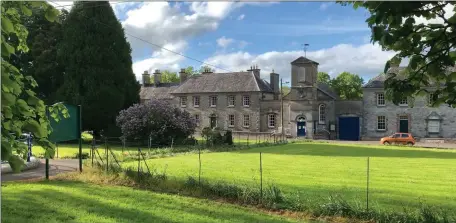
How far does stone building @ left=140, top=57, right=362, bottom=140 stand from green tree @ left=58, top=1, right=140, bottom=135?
15.3m

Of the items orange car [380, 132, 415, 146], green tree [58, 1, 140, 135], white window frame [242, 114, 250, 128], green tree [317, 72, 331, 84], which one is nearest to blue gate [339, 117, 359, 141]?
orange car [380, 132, 415, 146]

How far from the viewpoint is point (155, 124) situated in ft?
109

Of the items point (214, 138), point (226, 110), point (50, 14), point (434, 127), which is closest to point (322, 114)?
point (434, 127)

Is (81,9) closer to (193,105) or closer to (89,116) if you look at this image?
(89,116)

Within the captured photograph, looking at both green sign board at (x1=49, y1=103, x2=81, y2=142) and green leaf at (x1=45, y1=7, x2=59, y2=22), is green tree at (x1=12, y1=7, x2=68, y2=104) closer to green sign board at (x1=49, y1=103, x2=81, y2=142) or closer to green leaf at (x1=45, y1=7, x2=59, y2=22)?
green sign board at (x1=49, y1=103, x2=81, y2=142)

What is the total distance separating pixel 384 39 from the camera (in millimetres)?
3502

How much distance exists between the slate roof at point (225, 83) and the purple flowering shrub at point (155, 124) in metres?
19.2

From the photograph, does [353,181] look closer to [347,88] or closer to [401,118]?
[401,118]

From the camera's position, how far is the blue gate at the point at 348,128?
154 feet

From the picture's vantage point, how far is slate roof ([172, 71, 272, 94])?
52.2 m

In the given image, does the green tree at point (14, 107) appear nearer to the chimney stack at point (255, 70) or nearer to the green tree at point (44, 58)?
the green tree at point (44, 58)

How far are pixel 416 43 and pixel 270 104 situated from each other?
46761 mm

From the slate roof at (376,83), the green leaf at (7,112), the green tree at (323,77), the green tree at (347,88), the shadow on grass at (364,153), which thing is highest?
the green tree at (323,77)

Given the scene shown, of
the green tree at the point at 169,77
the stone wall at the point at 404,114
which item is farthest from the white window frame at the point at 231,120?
the green tree at the point at 169,77
